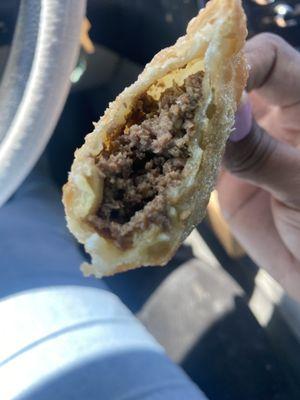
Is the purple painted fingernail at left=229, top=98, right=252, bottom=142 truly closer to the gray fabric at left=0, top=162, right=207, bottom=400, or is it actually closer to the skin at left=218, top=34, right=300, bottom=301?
the skin at left=218, top=34, right=300, bottom=301

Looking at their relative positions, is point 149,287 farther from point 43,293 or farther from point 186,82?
point 186,82

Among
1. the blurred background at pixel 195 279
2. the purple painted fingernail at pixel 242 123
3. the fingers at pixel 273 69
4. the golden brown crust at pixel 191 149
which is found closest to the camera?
the golden brown crust at pixel 191 149

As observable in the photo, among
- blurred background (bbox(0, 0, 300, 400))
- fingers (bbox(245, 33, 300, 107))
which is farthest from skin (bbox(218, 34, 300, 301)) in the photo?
blurred background (bbox(0, 0, 300, 400))

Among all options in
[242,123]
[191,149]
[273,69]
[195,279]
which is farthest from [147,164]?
[195,279]

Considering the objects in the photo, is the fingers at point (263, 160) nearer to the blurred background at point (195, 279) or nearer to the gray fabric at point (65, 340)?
the gray fabric at point (65, 340)

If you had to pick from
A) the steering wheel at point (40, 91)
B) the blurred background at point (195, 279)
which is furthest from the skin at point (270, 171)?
the steering wheel at point (40, 91)

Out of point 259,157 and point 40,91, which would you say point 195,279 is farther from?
point 40,91
